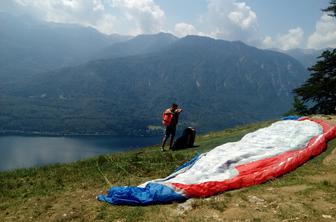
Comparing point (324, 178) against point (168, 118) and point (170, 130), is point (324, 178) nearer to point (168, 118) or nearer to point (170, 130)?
point (170, 130)

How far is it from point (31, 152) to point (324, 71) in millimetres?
139344

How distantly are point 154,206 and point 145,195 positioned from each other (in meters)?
0.50

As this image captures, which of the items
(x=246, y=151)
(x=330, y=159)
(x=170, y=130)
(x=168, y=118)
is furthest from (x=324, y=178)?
(x=168, y=118)

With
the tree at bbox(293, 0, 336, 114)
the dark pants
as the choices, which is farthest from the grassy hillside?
the tree at bbox(293, 0, 336, 114)

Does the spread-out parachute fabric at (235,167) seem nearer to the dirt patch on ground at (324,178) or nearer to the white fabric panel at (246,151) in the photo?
the white fabric panel at (246,151)

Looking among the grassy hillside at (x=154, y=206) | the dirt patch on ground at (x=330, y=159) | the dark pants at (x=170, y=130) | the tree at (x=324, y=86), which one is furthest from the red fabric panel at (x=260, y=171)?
the tree at (x=324, y=86)

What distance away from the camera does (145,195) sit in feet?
32.2

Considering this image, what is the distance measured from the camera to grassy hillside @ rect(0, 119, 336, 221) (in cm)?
856

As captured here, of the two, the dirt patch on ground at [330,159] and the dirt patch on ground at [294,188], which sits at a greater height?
the dirt patch on ground at [330,159]

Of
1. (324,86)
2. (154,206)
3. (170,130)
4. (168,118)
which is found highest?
(324,86)

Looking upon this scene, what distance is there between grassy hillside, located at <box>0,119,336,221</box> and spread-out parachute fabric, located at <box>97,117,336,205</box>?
306 mm

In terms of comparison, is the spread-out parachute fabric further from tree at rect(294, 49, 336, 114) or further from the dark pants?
tree at rect(294, 49, 336, 114)

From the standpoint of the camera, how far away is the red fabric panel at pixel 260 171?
33.1 feet

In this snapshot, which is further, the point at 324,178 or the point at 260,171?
the point at 260,171
